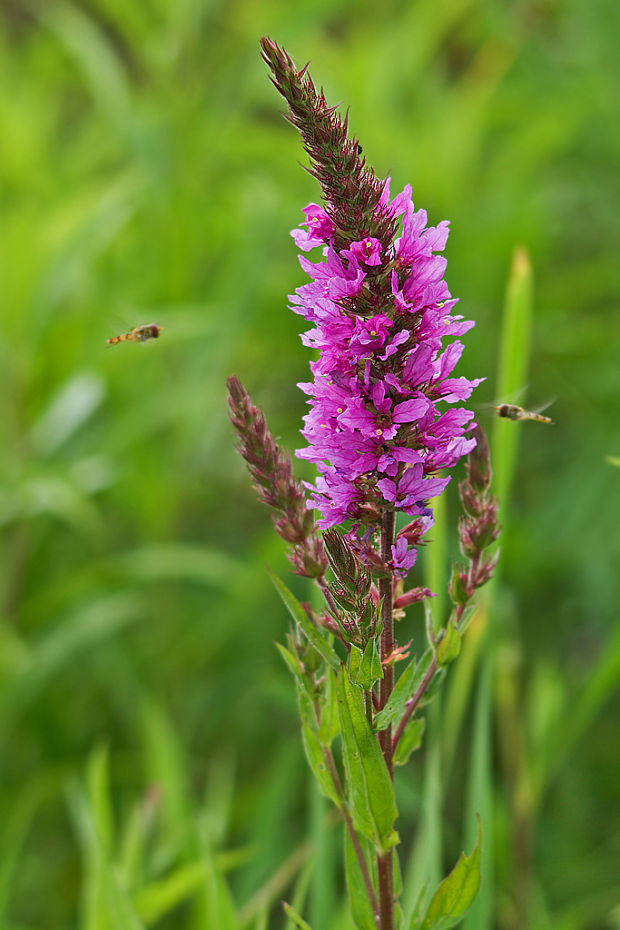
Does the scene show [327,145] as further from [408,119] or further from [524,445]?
[408,119]

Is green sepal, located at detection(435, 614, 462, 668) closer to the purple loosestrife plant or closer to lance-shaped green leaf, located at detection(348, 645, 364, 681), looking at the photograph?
the purple loosestrife plant

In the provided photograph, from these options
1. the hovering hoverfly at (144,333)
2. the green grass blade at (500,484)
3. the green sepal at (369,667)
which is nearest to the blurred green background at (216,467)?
the green grass blade at (500,484)

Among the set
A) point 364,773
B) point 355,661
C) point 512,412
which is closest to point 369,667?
point 355,661

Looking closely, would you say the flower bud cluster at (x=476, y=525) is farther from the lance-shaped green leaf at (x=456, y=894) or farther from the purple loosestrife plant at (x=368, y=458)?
the lance-shaped green leaf at (x=456, y=894)

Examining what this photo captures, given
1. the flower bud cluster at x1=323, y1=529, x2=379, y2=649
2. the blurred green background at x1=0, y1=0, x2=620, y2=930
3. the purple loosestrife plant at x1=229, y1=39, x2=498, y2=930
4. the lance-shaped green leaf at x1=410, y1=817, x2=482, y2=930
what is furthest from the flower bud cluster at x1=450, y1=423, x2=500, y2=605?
the blurred green background at x1=0, y1=0, x2=620, y2=930

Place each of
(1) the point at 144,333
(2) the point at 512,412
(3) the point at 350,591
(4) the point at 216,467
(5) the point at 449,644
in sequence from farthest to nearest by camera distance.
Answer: (4) the point at 216,467
(1) the point at 144,333
(2) the point at 512,412
(5) the point at 449,644
(3) the point at 350,591

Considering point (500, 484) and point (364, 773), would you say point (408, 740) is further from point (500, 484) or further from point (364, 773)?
point (500, 484)
